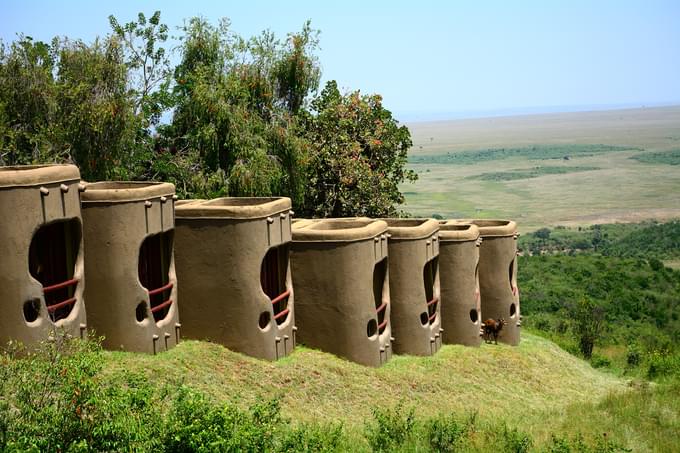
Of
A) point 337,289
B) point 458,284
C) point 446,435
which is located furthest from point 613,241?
point 446,435

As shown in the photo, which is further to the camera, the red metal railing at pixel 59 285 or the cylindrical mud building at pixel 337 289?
the cylindrical mud building at pixel 337 289

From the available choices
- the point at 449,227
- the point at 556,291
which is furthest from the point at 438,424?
the point at 556,291

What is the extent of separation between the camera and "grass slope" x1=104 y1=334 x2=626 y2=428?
54.9 feet

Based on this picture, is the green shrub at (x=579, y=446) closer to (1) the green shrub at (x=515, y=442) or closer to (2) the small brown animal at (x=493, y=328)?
(1) the green shrub at (x=515, y=442)

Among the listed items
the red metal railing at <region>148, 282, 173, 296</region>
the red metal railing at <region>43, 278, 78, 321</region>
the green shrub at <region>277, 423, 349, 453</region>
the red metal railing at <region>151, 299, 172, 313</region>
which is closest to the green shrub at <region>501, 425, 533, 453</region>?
the green shrub at <region>277, 423, 349, 453</region>

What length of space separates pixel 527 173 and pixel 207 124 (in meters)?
163

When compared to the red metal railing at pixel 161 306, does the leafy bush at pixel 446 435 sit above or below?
below

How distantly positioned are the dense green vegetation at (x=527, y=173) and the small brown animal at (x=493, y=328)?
516ft

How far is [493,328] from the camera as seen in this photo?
2383 centimetres

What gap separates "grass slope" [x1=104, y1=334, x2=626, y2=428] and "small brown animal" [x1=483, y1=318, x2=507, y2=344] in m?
0.48

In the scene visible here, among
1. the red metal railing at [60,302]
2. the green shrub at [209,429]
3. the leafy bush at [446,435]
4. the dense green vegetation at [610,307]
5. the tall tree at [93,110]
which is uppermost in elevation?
the tall tree at [93,110]

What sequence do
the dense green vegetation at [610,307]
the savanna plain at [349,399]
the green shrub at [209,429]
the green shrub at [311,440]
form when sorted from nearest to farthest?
the savanna plain at [349,399] < the green shrub at [209,429] < the green shrub at [311,440] < the dense green vegetation at [610,307]

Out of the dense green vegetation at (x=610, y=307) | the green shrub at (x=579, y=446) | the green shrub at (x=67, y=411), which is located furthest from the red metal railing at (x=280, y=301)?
the dense green vegetation at (x=610, y=307)

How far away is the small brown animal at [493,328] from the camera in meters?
23.8
